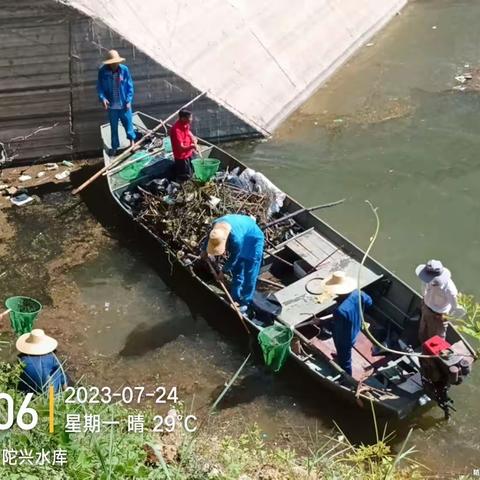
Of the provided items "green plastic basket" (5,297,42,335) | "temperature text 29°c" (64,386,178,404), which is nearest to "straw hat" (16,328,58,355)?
"green plastic basket" (5,297,42,335)

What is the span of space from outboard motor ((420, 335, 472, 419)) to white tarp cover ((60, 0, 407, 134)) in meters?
7.91

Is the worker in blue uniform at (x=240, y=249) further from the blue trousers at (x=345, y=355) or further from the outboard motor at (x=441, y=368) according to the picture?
the outboard motor at (x=441, y=368)

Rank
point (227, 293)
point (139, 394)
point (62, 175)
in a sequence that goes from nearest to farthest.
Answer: point (139, 394) → point (227, 293) → point (62, 175)

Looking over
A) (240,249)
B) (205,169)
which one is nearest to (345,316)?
(240,249)

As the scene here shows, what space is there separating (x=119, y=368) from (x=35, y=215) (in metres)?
4.30

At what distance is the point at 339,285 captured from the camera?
29.6 ft

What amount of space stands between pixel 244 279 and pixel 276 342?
1.32m

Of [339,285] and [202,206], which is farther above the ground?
[339,285]

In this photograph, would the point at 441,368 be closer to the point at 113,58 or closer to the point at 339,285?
the point at 339,285

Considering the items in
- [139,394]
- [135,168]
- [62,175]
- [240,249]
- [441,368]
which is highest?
[240,249]

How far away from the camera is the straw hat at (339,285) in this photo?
8984 mm

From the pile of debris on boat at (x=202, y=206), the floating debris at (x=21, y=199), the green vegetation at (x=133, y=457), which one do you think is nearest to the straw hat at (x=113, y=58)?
the pile of debris on boat at (x=202, y=206)

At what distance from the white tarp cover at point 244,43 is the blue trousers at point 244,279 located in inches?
220

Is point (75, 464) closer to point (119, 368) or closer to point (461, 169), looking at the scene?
point (119, 368)
